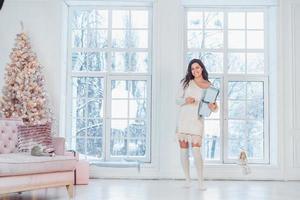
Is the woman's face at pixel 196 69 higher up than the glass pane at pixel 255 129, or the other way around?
the woman's face at pixel 196 69

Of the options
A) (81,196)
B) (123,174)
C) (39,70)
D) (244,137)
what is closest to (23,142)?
(81,196)

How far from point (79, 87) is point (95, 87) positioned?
0.27 metres

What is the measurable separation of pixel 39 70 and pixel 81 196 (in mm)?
2248

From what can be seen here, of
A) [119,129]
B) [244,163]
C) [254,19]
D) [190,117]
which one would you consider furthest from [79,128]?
[254,19]

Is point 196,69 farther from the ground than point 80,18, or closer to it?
closer to it

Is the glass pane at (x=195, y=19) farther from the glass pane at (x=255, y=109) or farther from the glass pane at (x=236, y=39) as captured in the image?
the glass pane at (x=255, y=109)

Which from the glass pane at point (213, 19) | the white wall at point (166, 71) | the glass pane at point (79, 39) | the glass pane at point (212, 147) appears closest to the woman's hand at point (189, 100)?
the white wall at point (166, 71)

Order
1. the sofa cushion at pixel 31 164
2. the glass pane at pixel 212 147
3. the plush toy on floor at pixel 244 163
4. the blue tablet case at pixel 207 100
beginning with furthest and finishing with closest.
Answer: the glass pane at pixel 212 147
the plush toy on floor at pixel 244 163
the blue tablet case at pixel 207 100
the sofa cushion at pixel 31 164

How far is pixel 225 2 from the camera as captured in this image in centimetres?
639

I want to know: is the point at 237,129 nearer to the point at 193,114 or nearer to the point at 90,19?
the point at 193,114

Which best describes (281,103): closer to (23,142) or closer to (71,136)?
(71,136)

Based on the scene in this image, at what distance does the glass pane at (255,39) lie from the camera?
6.59 metres

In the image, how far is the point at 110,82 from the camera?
21.4ft

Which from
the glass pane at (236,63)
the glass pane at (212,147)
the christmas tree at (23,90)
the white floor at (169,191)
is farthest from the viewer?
the glass pane at (236,63)
